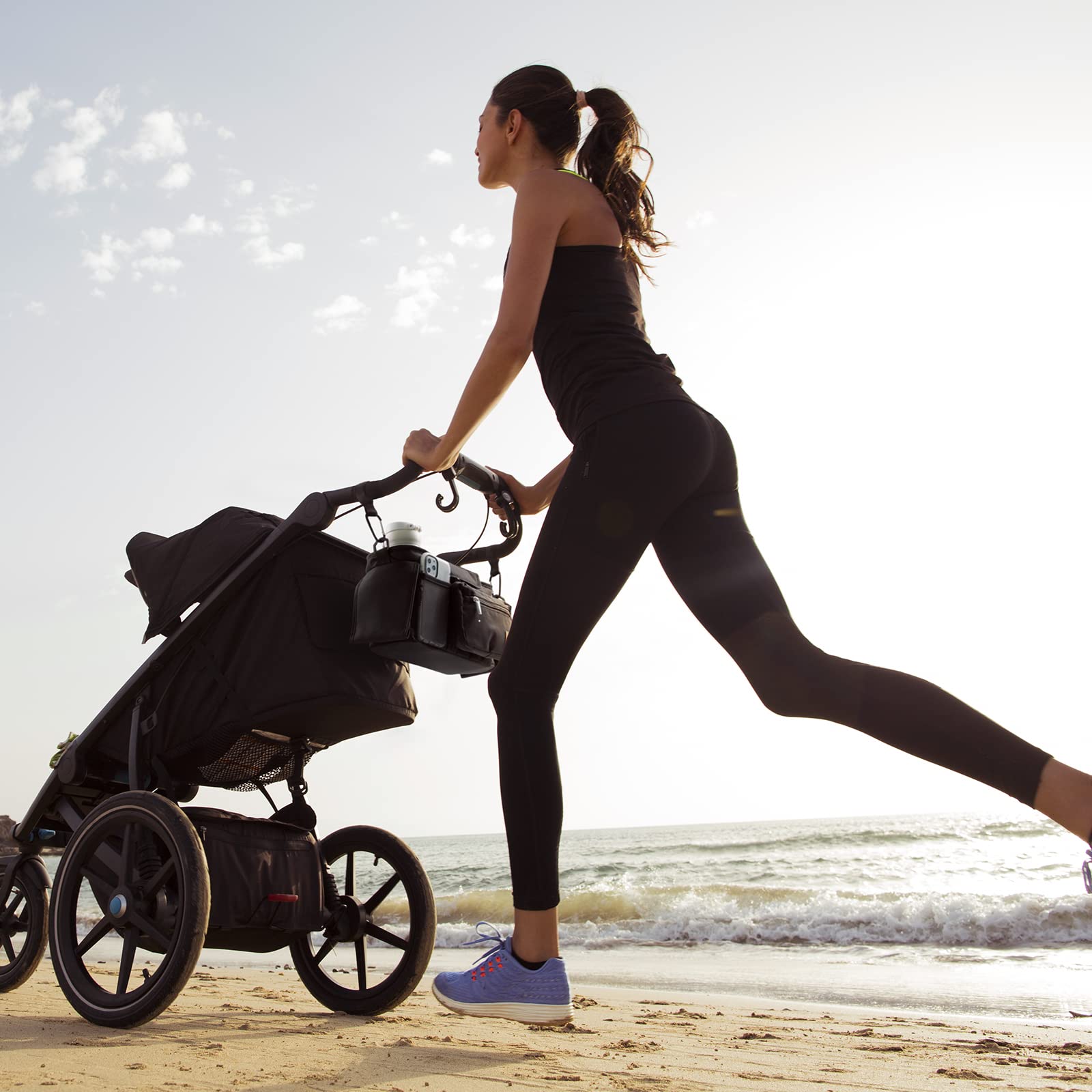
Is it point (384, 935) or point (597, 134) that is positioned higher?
point (597, 134)

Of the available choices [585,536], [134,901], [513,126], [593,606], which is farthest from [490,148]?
[134,901]

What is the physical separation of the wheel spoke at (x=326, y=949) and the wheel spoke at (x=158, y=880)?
1.99ft

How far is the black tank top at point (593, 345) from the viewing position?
2.06m

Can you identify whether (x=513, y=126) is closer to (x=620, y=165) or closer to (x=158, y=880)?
(x=620, y=165)

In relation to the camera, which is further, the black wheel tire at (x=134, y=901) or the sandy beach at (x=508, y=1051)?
the black wheel tire at (x=134, y=901)

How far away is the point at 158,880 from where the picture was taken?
241 cm

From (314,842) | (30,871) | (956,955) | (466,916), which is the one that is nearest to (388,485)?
(314,842)

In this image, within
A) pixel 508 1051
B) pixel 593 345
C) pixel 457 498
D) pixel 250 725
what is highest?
pixel 593 345

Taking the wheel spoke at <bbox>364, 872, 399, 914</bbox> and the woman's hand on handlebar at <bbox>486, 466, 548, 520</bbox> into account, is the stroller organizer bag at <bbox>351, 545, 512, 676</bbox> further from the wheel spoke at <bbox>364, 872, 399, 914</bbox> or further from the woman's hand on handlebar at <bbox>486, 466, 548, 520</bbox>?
the wheel spoke at <bbox>364, 872, 399, 914</bbox>

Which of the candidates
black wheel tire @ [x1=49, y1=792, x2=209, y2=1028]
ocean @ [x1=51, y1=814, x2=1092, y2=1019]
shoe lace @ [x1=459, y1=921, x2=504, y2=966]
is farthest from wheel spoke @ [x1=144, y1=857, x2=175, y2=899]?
ocean @ [x1=51, y1=814, x2=1092, y2=1019]

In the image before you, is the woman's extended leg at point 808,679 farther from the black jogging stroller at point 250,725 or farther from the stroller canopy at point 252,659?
the stroller canopy at point 252,659

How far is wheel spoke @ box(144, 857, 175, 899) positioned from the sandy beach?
1.03 ft

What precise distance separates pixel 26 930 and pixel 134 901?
1.41 meters

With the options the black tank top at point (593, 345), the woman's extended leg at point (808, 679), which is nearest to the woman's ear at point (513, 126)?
the black tank top at point (593, 345)
